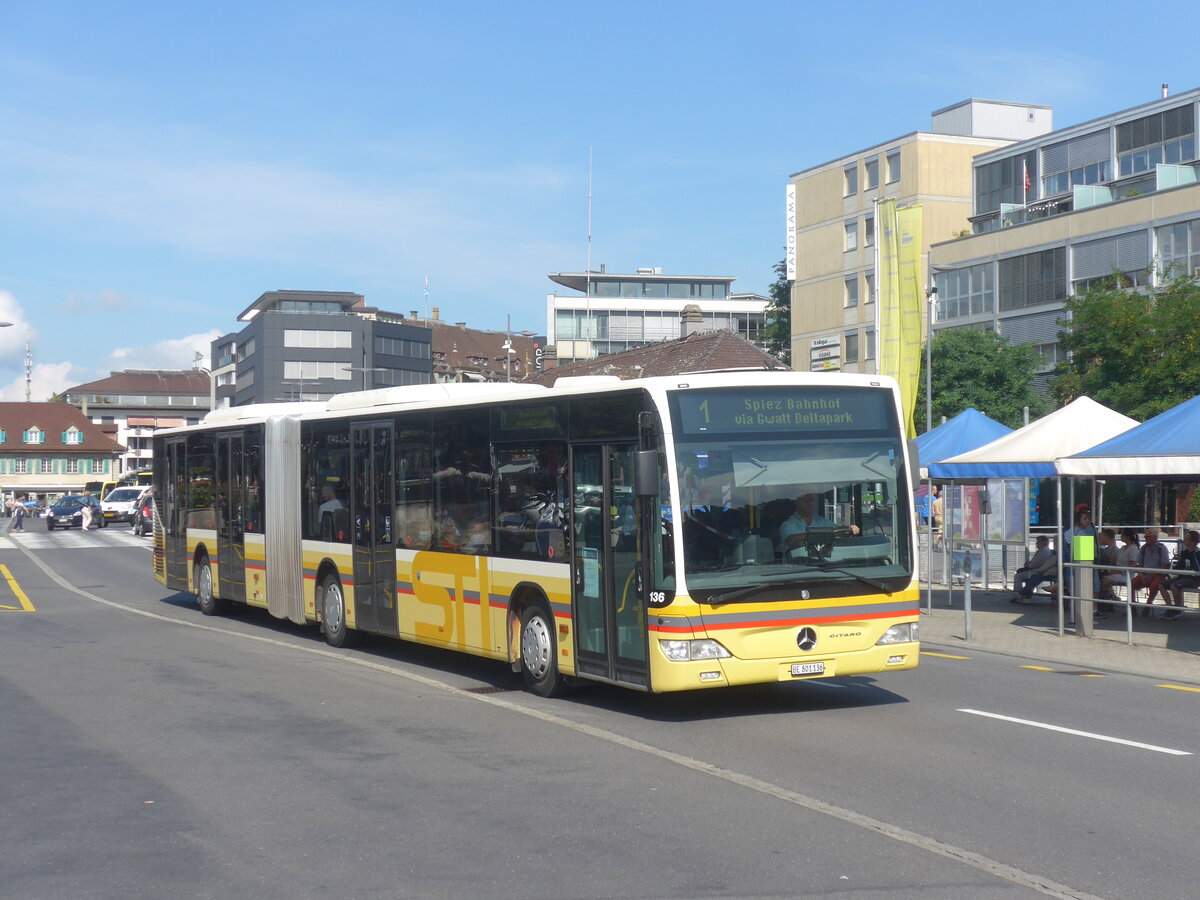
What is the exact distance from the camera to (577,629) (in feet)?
38.2

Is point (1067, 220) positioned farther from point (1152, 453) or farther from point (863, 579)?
point (863, 579)

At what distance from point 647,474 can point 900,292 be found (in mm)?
18434

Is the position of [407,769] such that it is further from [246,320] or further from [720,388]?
[246,320]

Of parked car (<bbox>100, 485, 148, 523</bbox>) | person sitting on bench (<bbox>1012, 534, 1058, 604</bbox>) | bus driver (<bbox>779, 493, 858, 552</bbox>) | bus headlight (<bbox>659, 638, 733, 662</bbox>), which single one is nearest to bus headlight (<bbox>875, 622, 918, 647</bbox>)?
bus driver (<bbox>779, 493, 858, 552</bbox>)

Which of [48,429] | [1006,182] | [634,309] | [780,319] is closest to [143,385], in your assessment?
[48,429]

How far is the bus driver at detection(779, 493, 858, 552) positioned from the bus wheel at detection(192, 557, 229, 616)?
41.4 feet

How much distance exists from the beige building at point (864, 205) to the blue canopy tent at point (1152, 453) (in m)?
54.7

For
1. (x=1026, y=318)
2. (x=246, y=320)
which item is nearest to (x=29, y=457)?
(x=246, y=320)

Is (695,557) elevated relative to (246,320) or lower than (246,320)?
lower

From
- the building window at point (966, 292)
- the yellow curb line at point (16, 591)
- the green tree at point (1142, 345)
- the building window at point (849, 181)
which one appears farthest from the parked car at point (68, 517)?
the green tree at point (1142, 345)

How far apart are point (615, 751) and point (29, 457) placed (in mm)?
147762

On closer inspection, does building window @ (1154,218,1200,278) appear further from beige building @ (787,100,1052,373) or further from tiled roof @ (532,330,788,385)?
tiled roof @ (532,330,788,385)

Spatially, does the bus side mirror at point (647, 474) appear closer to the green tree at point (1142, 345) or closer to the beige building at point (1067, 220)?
the green tree at point (1142, 345)

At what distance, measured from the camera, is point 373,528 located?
50.8 ft
